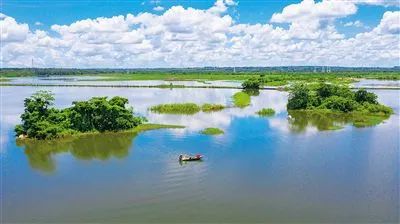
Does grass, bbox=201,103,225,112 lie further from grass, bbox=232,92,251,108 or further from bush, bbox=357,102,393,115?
bush, bbox=357,102,393,115

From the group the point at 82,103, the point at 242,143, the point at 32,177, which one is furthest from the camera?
the point at 82,103

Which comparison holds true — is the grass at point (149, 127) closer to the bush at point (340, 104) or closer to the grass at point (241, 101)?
the grass at point (241, 101)

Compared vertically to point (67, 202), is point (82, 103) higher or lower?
higher

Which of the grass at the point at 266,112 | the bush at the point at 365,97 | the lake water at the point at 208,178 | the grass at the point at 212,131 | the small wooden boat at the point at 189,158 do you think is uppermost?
the bush at the point at 365,97

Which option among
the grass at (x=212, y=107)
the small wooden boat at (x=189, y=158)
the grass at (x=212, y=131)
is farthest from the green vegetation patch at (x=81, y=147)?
the grass at (x=212, y=107)

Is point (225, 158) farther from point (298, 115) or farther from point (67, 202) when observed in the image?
point (298, 115)

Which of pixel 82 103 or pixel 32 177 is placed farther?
pixel 82 103

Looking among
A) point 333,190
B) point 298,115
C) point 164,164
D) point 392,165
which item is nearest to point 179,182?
point 164,164
